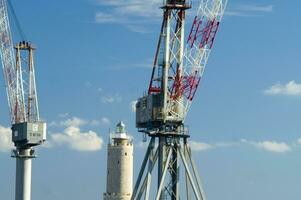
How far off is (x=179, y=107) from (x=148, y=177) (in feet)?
49.8

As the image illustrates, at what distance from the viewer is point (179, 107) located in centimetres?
19812

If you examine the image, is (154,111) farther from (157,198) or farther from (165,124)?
(157,198)

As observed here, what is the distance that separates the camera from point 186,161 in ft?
651

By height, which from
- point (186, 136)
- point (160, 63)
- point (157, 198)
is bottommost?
point (157, 198)

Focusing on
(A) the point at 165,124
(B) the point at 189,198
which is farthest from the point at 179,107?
(B) the point at 189,198

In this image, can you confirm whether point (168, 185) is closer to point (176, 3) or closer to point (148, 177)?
point (148, 177)

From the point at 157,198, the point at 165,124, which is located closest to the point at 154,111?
the point at 165,124

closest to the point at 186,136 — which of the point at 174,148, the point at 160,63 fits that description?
the point at 174,148

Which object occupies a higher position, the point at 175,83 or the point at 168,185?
the point at 175,83

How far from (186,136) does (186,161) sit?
4992 mm

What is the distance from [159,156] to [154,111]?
349 inches

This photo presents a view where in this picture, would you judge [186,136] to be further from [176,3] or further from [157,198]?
[176,3]

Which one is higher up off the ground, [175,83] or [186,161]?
[175,83]

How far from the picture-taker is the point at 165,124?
647 feet
